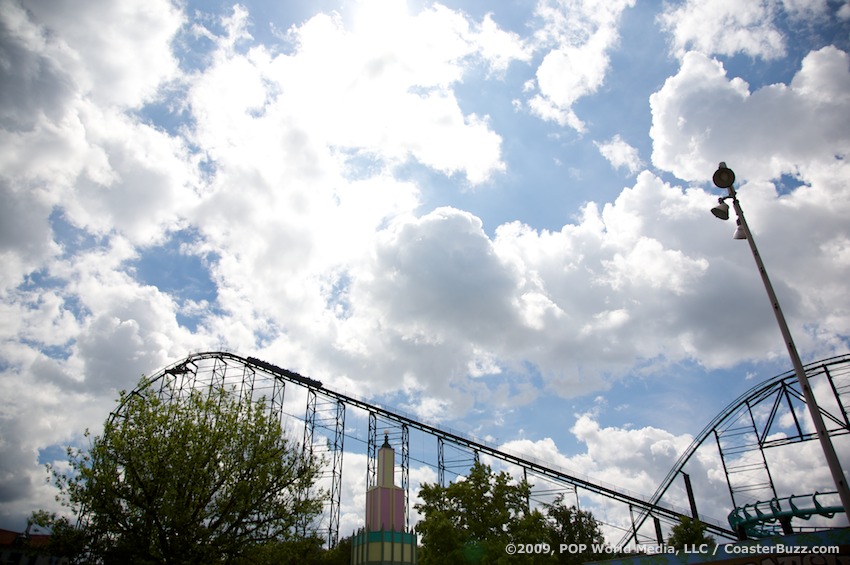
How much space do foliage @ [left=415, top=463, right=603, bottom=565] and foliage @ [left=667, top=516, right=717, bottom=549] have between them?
37.8 ft

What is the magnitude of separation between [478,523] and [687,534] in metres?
15.7

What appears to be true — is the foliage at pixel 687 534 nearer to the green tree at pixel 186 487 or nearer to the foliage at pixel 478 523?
the foliage at pixel 478 523

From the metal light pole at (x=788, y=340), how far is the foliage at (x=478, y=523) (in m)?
14.5

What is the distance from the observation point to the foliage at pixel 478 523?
21864 millimetres

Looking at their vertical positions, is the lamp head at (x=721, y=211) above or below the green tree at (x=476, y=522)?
above

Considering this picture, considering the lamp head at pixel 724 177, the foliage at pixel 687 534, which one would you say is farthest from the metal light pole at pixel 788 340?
the foliage at pixel 687 534

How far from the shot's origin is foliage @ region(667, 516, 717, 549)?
30.1 m

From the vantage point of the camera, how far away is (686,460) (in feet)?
111

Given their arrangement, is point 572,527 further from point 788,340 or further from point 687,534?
point 788,340

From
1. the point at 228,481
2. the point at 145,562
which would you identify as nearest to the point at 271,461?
the point at 228,481

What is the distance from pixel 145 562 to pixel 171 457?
→ 3154mm

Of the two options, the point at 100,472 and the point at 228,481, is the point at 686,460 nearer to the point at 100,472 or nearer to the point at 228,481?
the point at 228,481

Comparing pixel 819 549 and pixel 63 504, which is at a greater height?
pixel 63 504

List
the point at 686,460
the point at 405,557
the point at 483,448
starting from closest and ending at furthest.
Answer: the point at 405,557 < the point at 686,460 < the point at 483,448
